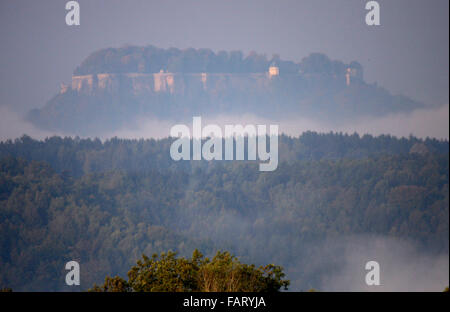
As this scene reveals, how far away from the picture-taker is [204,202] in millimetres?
108875

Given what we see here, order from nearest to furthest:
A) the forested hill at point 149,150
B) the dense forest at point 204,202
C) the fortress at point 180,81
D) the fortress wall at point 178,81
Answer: the dense forest at point 204,202 < the forested hill at point 149,150 < the fortress at point 180,81 < the fortress wall at point 178,81

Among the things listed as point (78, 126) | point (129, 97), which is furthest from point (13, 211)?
point (129, 97)

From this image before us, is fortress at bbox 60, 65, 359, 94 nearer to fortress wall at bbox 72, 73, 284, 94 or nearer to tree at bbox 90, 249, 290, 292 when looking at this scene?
fortress wall at bbox 72, 73, 284, 94

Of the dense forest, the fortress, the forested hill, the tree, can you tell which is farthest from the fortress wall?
the tree

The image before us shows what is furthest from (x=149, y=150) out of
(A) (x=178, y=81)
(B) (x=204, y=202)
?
(B) (x=204, y=202)

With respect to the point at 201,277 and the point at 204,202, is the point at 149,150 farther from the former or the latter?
the point at 201,277

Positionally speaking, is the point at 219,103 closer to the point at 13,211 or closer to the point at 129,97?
the point at 129,97

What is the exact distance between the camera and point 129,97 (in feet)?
411

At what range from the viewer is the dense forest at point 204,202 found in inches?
3465

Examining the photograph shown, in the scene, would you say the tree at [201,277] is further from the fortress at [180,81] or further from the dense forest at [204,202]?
the fortress at [180,81]

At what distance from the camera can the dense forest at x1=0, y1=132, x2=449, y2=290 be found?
88.0 meters

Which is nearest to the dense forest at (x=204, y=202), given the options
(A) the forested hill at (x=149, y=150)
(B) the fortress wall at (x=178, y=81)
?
(A) the forested hill at (x=149, y=150)
